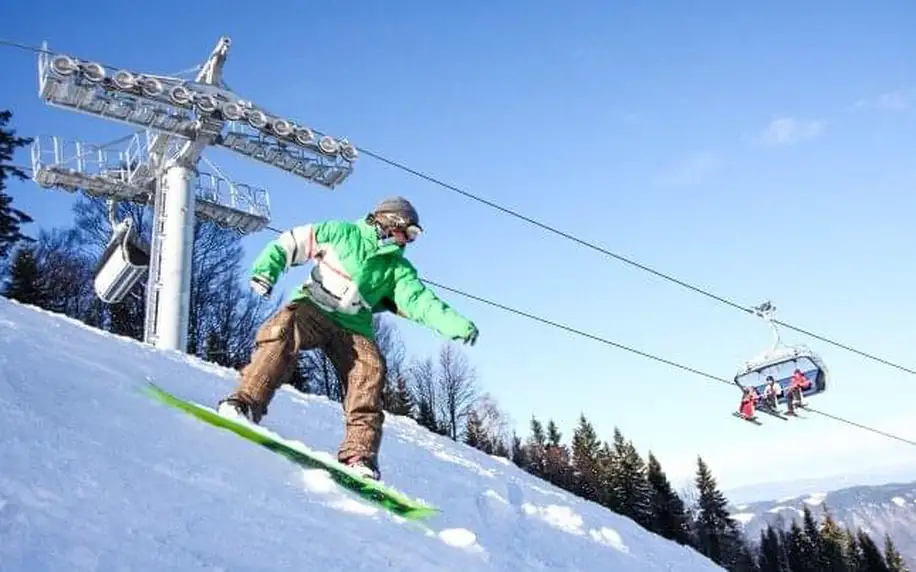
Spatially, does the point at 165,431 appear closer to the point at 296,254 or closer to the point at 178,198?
the point at 296,254

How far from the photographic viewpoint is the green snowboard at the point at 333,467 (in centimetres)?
377

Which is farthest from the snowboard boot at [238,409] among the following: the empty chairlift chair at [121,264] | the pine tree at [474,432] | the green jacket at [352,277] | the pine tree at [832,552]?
the pine tree at [832,552]

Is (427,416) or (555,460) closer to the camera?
(427,416)

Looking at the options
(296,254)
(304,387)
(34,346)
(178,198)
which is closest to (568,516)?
(296,254)

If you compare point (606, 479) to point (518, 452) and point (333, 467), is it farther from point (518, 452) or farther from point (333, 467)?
point (333, 467)

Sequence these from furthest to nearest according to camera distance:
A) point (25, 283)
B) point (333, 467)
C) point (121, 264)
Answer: point (25, 283) < point (121, 264) < point (333, 467)

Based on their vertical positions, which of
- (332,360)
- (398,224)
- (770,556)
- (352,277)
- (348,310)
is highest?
(770,556)

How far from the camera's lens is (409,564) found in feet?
9.38

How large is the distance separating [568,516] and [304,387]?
2828 cm

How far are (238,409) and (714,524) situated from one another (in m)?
69.5

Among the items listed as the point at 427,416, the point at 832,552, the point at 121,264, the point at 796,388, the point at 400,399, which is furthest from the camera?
the point at 832,552

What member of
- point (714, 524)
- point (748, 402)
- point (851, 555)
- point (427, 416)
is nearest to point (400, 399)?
point (427, 416)

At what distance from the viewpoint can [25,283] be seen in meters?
25.5

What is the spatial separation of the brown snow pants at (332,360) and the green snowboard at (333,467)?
35 centimetres
